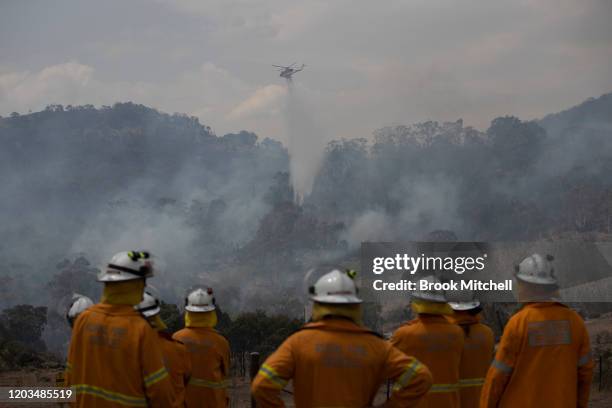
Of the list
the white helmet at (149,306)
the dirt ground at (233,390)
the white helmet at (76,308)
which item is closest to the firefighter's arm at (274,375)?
the white helmet at (149,306)

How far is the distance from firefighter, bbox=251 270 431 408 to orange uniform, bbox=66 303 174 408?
834mm

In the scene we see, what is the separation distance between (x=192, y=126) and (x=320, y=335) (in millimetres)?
177919

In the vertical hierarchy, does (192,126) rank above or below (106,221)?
above

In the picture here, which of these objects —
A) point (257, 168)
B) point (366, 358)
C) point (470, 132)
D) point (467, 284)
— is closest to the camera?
point (366, 358)

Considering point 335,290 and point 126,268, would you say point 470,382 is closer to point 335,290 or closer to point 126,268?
point 335,290

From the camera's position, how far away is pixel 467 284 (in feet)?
28.2

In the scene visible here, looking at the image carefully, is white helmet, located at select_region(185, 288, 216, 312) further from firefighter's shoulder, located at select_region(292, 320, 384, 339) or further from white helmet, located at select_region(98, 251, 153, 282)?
firefighter's shoulder, located at select_region(292, 320, 384, 339)

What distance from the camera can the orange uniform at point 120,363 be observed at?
17.3ft

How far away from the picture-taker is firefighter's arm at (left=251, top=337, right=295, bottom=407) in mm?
4844

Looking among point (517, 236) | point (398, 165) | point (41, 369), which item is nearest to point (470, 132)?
point (398, 165)

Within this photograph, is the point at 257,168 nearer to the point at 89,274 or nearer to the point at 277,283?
the point at 277,283

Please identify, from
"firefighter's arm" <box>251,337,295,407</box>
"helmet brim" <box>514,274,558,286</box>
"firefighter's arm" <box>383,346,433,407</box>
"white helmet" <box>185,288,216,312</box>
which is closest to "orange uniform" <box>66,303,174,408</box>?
"firefighter's arm" <box>251,337,295,407</box>

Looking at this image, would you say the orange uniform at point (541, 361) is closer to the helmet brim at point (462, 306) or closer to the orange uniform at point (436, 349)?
the orange uniform at point (436, 349)

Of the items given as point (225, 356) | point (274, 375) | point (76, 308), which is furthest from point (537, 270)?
point (76, 308)
